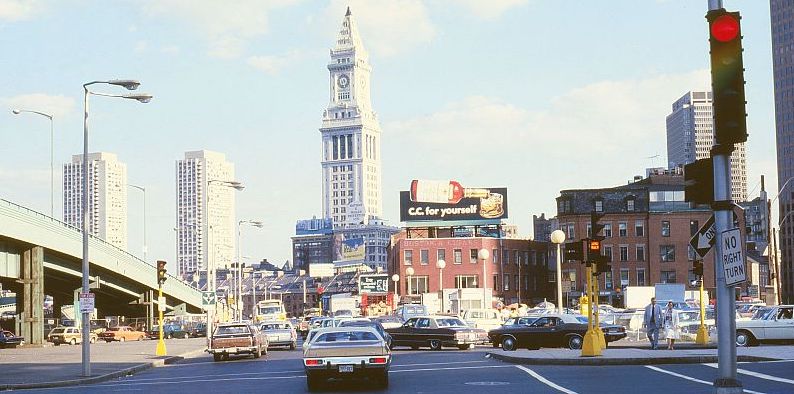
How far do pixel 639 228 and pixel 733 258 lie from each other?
118 metres

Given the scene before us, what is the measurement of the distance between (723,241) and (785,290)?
19385 centimetres

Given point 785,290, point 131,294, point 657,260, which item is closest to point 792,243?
point 785,290

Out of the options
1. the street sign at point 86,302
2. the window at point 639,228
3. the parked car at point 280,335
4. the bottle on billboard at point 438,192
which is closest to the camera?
the street sign at point 86,302

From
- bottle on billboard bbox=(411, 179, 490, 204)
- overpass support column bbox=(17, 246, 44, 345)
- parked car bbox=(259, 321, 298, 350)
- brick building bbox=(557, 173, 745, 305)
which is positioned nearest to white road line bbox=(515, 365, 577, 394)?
parked car bbox=(259, 321, 298, 350)

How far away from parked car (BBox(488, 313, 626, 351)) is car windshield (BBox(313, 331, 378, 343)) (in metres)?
16.8

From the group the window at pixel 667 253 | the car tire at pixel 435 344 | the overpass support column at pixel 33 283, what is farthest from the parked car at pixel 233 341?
the window at pixel 667 253

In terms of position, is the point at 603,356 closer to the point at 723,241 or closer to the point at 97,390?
the point at 97,390

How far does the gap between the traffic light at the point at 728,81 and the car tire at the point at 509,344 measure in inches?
1233

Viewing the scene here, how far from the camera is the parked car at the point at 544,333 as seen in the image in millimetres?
42625

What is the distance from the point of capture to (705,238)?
15367 millimetres

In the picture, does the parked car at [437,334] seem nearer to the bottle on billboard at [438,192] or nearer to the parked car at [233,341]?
the parked car at [233,341]

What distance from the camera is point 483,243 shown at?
132 meters

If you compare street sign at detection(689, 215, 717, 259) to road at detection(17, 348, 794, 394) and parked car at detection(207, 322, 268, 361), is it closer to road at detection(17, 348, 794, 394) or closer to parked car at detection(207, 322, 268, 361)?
road at detection(17, 348, 794, 394)

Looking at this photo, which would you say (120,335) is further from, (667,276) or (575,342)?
(667,276)
